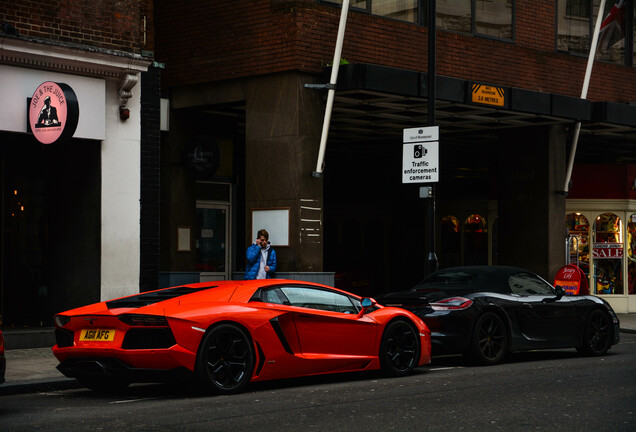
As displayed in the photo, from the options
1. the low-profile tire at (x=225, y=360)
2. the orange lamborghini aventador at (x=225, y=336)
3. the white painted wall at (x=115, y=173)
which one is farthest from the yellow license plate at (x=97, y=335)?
the white painted wall at (x=115, y=173)

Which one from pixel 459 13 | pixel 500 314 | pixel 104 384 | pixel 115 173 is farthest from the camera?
pixel 459 13

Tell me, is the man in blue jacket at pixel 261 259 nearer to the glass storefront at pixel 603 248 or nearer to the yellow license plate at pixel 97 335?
the yellow license plate at pixel 97 335

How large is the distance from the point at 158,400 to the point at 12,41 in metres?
6.48

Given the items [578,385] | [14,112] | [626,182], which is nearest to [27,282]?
[14,112]

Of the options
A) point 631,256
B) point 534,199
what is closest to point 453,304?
point 534,199

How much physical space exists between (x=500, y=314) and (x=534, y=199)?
9.58 meters

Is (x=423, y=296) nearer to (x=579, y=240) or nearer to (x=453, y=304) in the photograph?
(x=453, y=304)

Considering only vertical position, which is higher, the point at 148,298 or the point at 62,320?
the point at 148,298

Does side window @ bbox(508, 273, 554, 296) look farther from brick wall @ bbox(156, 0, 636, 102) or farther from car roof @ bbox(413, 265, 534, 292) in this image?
brick wall @ bbox(156, 0, 636, 102)

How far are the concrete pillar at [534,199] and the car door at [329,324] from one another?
11.4 m

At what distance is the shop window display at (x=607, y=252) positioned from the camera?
24750 millimetres

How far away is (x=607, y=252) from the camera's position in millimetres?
24734

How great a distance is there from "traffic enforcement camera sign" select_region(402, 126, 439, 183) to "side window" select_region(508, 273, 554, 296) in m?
2.36

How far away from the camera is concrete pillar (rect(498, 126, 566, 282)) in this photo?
21953mm
